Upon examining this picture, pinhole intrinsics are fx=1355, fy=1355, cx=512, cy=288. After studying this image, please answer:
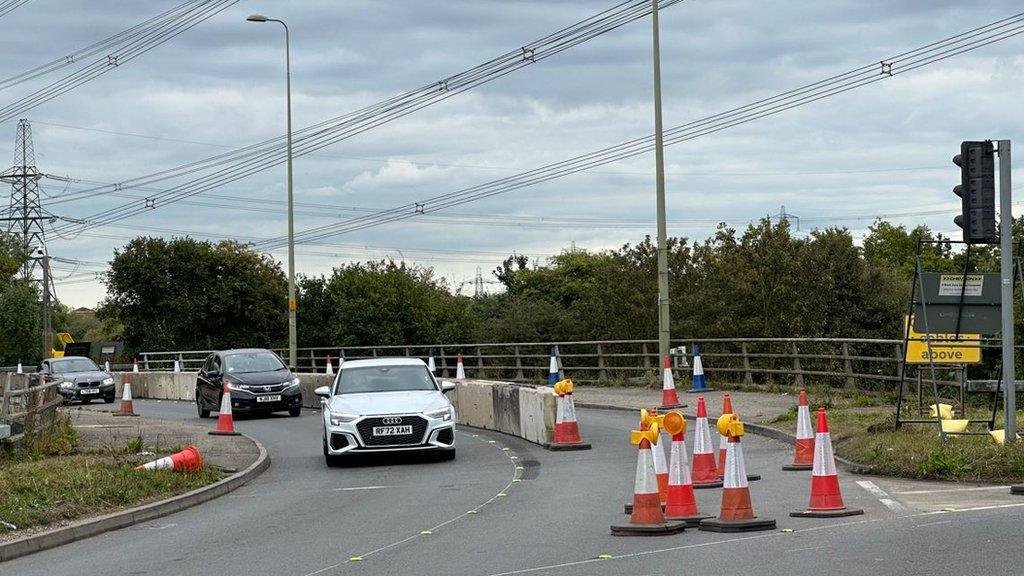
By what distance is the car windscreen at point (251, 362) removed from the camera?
1150 inches

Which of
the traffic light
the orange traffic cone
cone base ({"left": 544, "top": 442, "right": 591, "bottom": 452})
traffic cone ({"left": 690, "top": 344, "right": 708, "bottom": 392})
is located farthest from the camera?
traffic cone ({"left": 690, "top": 344, "right": 708, "bottom": 392})

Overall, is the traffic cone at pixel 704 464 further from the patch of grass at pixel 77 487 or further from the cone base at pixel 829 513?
the patch of grass at pixel 77 487

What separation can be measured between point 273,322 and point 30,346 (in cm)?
2599

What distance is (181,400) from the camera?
1586 inches

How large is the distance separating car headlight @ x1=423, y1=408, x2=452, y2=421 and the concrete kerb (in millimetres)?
2614

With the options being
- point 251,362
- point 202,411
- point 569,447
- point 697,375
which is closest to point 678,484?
point 569,447

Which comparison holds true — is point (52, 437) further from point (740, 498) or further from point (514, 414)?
point (740, 498)

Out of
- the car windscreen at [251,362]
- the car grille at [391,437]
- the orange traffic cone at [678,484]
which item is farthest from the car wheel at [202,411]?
the orange traffic cone at [678,484]

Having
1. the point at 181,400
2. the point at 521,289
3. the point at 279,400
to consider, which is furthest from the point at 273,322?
the point at 279,400

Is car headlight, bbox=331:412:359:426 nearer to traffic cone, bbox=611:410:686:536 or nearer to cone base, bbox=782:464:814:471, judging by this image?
cone base, bbox=782:464:814:471

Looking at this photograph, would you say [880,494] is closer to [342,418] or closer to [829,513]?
[829,513]

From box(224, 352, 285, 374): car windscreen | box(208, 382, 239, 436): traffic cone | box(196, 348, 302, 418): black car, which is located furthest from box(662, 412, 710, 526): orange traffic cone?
box(224, 352, 285, 374): car windscreen

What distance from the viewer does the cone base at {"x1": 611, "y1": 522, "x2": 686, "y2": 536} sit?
10672 mm

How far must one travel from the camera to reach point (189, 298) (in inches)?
2751
